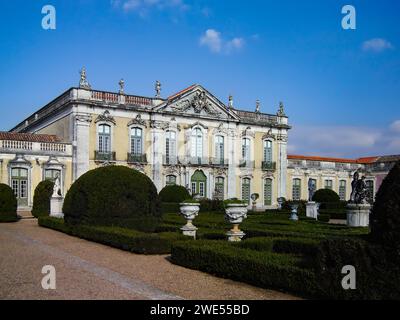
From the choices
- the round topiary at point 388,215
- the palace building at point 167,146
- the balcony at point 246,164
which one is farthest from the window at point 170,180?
the round topiary at point 388,215

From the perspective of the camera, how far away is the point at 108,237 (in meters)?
11.6

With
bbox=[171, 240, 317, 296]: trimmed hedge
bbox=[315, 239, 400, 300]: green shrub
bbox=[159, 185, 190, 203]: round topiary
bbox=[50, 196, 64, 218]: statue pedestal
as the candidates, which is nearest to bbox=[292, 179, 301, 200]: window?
bbox=[159, 185, 190, 203]: round topiary

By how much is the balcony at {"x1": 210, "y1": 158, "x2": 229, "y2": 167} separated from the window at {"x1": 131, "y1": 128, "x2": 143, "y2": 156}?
17.9 ft

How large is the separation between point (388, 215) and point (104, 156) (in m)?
23.8

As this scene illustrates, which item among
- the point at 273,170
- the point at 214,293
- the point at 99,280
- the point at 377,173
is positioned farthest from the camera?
the point at 377,173

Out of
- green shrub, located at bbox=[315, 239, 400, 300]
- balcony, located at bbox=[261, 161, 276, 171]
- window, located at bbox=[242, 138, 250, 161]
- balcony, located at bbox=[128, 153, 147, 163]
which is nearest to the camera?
green shrub, located at bbox=[315, 239, 400, 300]

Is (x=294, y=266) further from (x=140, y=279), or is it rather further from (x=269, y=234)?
(x=269, y=234)

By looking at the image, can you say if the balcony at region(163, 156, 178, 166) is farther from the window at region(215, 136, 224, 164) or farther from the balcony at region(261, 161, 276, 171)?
the balcony at region(261, 161, 276, 171)

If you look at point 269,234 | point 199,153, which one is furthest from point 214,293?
point 199,153

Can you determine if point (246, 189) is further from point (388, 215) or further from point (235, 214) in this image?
point (388, 215)

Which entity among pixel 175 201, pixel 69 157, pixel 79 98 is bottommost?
pixel 175 201

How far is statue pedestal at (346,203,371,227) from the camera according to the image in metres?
14.3

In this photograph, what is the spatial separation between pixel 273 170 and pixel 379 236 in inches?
1155

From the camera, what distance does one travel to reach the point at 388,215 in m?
5.67
